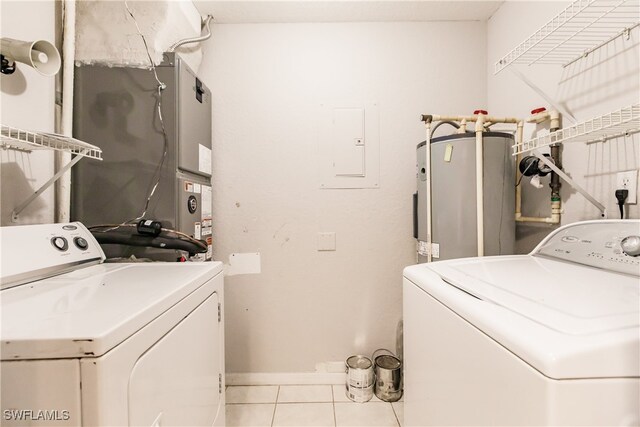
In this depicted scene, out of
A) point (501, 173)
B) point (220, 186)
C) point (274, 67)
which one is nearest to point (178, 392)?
point (220, 186)

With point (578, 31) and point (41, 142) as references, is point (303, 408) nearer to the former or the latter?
point (41, 142)

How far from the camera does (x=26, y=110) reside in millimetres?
1211

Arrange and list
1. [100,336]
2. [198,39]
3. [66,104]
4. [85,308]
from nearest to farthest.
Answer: [100,336] < [85,308] < [66,104] < [198,39]

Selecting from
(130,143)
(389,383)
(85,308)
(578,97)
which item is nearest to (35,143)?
(130,143)

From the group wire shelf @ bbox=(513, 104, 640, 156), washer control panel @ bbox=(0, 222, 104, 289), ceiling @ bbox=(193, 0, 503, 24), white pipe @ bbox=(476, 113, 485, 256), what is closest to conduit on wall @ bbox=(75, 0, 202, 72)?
ceiling @ bbox=(193, 0, 503, 24)

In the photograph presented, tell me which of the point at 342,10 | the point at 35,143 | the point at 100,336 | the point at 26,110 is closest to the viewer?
the point at 100,336

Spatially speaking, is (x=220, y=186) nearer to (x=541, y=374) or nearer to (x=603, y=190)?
(x=541, y=374)

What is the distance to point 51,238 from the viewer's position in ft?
3.16

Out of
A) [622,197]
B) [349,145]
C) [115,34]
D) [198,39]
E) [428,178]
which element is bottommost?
[622,197]

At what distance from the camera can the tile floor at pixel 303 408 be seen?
160 centimetres

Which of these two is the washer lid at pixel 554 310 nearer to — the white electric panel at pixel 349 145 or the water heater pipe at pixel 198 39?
the white electric panel at pixel 349 145

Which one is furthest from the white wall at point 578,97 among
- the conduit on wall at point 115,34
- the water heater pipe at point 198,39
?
the conduit on wall at point 115,34

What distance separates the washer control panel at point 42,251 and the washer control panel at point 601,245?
1708 millimetres

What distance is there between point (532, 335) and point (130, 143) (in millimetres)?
1686
